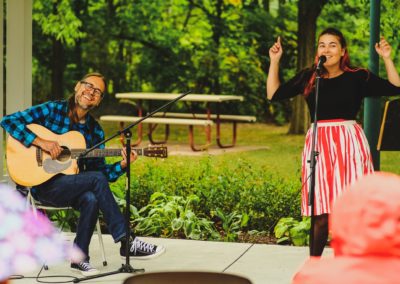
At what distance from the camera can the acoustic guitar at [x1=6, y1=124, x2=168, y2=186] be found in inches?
210

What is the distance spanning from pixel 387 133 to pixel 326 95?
3.13 feet

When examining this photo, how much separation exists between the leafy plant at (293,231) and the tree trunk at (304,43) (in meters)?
4.42

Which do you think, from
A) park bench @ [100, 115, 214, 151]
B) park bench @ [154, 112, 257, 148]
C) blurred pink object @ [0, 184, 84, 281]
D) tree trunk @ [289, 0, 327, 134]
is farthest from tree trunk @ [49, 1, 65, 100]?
blurred pink object @ [0, 184, 84, 281]

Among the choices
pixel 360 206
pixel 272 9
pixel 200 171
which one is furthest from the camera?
pixel 272 9

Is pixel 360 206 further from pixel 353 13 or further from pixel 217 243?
pixel 353 13

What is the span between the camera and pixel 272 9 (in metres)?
13.5

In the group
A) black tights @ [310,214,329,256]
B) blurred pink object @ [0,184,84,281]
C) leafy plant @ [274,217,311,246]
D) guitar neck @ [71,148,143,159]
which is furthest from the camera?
leafy plant @ [274,217,311,246]

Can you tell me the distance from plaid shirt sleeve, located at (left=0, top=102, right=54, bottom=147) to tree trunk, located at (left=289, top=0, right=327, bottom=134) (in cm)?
618

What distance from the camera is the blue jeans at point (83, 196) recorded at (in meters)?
5.35

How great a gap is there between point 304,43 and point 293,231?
16.9ft

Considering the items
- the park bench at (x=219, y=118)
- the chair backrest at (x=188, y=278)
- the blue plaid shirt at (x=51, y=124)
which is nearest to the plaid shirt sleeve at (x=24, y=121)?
the blue plaid shirt at (x=51, y=124)

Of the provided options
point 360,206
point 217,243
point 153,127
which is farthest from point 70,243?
point 153,127

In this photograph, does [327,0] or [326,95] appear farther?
[327,0]

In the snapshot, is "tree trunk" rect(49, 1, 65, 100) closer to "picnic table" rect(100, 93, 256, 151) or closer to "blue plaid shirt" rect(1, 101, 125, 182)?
"picnic table" rect(100, 93, 256, 151)
